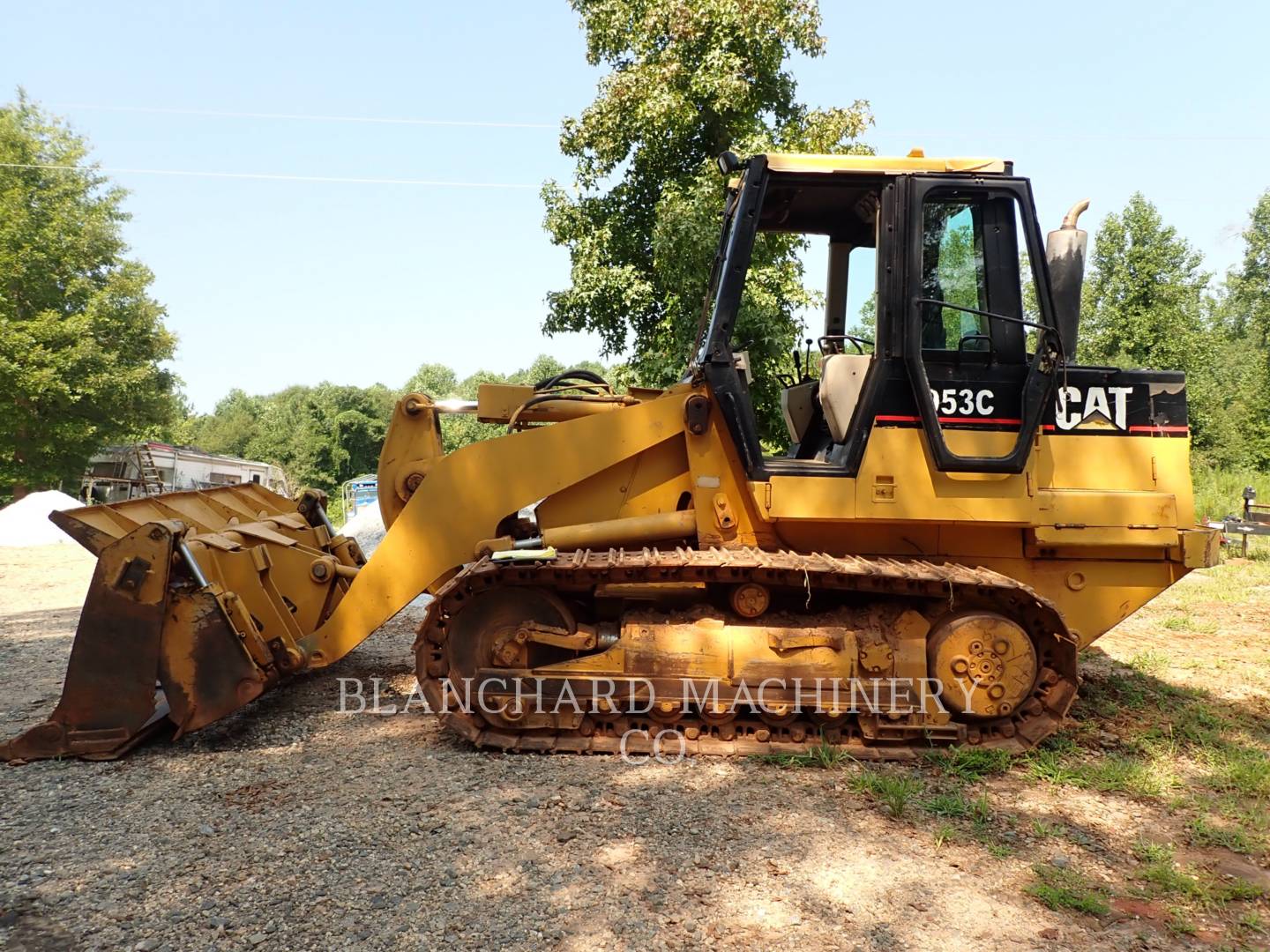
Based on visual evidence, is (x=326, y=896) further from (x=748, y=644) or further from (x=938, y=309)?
(x=938, y=309)

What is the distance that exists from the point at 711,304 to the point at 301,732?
3.53 m

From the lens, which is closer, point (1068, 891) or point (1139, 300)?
point (1068, 891)

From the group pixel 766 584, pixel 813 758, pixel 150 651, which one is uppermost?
pixel 766 584

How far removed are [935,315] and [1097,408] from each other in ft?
3.41

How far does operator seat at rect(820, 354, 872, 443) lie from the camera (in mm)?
4480

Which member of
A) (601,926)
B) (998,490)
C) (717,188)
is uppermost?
(717,188)

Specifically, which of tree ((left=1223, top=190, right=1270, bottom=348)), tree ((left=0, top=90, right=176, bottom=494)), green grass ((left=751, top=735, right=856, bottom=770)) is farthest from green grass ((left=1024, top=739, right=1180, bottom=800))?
tree ((left=1223, top=190, right=1270, bottom=348))

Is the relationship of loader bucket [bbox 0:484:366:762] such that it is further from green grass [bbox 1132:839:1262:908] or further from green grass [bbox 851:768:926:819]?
green grass [bbox 1132:839:1262:908]

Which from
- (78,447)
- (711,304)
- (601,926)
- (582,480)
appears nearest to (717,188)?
(711,304)

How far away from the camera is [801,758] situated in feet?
13.4

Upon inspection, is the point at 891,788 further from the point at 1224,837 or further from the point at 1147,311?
the point at 1147,311

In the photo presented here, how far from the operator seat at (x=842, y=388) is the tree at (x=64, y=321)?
26.5 m

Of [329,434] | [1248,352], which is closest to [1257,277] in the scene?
[1248,352]

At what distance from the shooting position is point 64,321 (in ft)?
84.3
